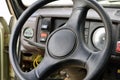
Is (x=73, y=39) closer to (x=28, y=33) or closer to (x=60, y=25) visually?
(x=60, y=25)

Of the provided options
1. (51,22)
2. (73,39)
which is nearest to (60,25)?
(51,22)

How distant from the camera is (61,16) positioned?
3.97ft

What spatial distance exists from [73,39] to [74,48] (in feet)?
0.10

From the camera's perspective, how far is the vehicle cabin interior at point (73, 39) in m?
0.87

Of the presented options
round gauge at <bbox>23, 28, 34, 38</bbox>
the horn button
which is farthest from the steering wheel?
round gauge at <bbox>23, 28, 34, 38</bbox>

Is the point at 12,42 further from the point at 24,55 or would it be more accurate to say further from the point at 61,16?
the point at 24,55

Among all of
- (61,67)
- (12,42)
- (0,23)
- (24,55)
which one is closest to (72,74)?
(61,67)

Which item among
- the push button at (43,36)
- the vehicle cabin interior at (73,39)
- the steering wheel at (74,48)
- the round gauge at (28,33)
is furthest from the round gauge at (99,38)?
the round gauge at (28,33)

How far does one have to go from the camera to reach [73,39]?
0.95 metres

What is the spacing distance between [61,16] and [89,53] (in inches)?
13.6

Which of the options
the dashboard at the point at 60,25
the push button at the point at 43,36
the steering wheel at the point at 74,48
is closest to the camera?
the steering wheel at the point at 74,48

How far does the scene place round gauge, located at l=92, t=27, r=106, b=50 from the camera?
40.4 inches

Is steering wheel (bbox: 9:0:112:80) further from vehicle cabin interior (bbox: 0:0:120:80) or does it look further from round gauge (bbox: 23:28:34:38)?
round gauge (bbox: 23:28:34:38)

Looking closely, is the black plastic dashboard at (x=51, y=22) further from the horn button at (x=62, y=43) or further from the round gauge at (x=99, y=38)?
the horn button at (x=62, y=43)
